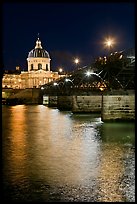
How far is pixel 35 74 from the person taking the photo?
185750 millimetres

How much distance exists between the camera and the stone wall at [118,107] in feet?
108

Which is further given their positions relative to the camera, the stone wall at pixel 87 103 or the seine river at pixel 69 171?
the stone wall at pixel 87 103

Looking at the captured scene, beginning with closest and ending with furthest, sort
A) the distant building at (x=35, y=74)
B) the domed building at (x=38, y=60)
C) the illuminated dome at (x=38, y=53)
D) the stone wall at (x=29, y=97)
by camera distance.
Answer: the stone wall at (x=29, y=97)
the distant building at (x=35, y=74)
the domed building at (x=38, y=60)
the illuminated dome at (x=38, y=53)

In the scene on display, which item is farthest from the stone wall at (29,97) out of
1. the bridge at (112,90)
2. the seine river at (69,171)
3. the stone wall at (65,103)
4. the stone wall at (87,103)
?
the seine river at (69,171)

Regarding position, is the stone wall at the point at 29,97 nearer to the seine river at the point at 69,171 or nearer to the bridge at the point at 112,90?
the bridge at the point at 112,90

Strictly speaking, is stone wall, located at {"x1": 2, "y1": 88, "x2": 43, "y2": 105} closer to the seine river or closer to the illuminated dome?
the illuminated dome

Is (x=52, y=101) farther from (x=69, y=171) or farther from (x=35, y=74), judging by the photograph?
(x=35, y=74)

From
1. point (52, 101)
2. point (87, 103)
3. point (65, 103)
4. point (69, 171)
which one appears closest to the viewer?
point (69, 171)

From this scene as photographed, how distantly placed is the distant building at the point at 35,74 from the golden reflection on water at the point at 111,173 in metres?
167

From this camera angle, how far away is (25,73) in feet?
631

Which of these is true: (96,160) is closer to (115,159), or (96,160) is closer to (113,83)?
(115,159)

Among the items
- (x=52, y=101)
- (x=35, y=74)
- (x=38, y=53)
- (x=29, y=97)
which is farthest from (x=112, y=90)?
(x=38, y=53)

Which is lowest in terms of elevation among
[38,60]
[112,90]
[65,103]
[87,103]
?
[65,103]

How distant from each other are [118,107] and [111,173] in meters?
21.0
